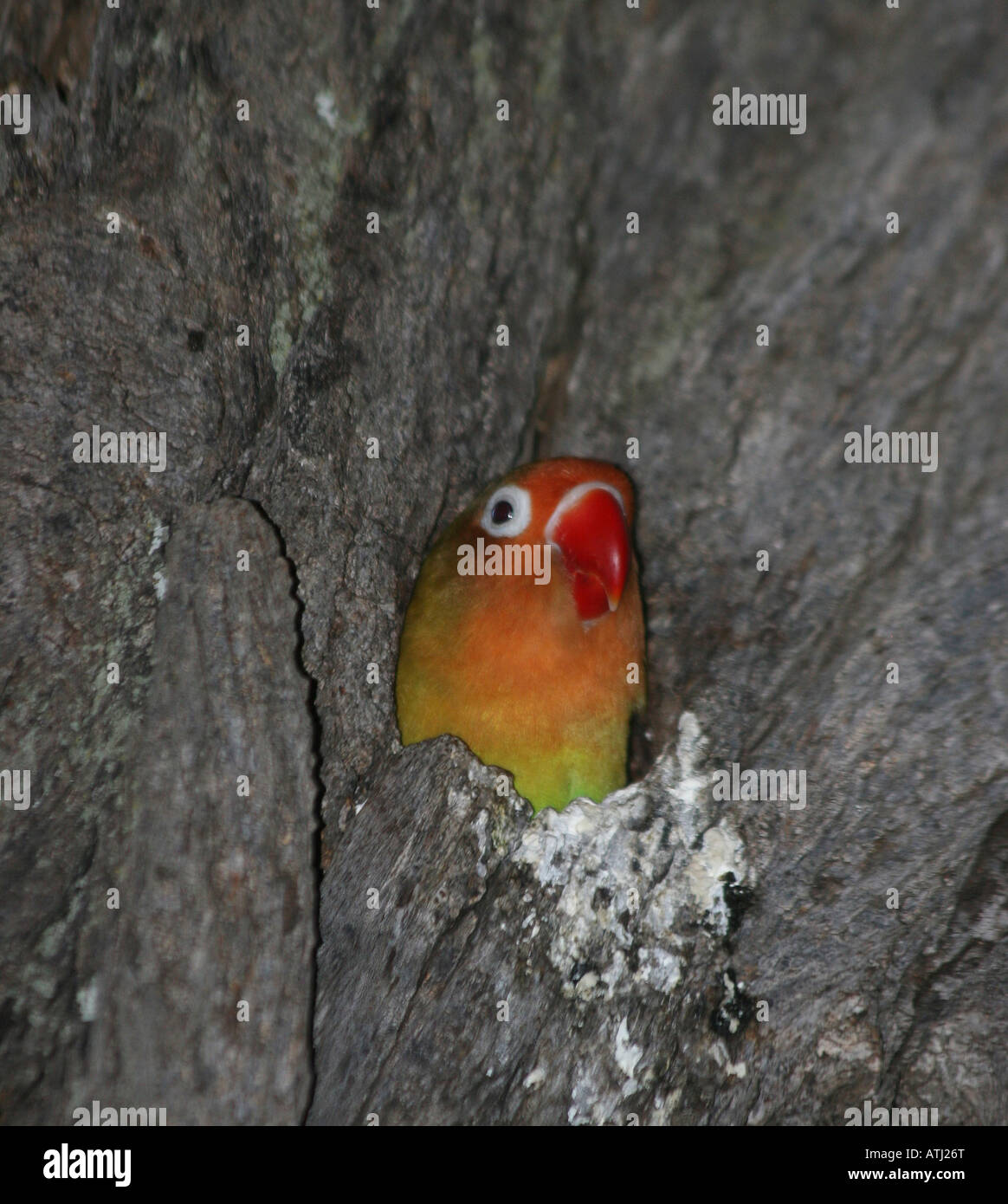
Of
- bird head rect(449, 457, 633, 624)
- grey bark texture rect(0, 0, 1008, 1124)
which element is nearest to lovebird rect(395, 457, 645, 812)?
bird head rect(449, 457, 633, 624)

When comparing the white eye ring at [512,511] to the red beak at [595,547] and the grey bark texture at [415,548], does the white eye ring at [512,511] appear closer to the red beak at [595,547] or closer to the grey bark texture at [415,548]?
the red beak at [595,547]

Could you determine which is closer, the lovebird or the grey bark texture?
the grey bark texture

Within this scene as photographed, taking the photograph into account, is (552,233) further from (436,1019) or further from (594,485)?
(436,1019)

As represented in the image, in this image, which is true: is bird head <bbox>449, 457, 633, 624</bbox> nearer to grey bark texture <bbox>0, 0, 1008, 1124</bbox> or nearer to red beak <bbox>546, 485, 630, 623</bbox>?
red beak <bbox>546, 485, 630, 623</bbox>

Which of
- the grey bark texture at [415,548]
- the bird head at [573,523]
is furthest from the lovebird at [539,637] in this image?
the grey bark texture at [415,548]

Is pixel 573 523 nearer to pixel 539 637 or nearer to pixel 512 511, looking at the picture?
pixel 512 511

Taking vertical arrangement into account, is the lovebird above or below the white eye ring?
below

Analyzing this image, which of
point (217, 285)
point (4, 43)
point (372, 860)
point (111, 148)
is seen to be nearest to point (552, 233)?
point (217, 285)
